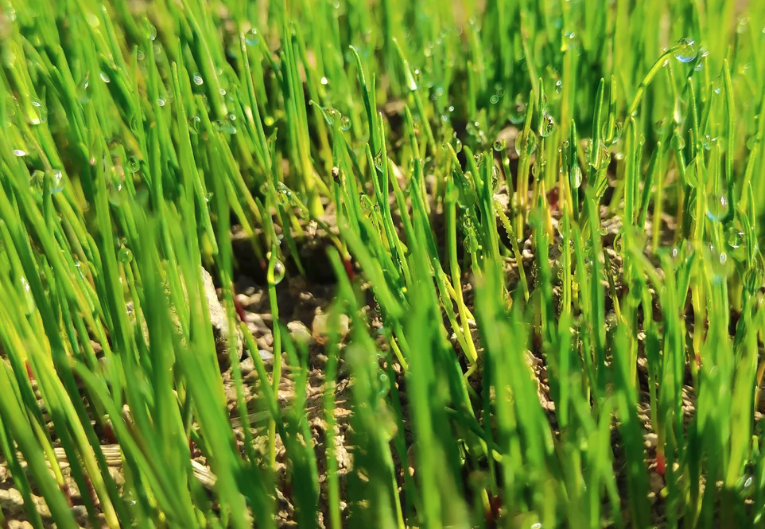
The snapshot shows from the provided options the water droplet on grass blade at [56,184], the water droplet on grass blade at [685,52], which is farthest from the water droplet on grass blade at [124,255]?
the water droplet on grass blade at [685,52]

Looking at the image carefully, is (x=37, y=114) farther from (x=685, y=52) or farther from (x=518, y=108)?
(x=685, y=52)

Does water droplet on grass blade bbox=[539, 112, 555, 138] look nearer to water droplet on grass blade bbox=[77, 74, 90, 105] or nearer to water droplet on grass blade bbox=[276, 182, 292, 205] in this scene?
water droplet on grass blade bbox=[276, 182, 292, 205]

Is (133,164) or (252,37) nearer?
(133,164)

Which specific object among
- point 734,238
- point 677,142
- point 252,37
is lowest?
point 734,238

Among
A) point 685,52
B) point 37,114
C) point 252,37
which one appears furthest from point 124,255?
point 685,52

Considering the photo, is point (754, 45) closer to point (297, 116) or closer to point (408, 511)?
point (297, 116)

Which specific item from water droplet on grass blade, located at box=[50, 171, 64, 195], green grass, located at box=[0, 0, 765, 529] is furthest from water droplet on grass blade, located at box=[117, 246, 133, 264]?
water droplet on grass blade, located at box=[50, 171, 64, 195]
